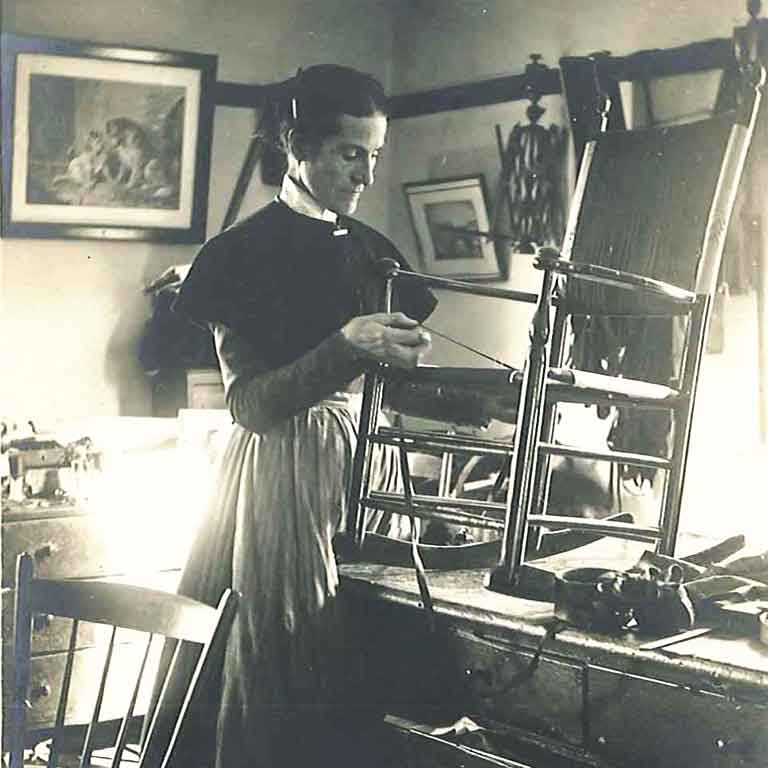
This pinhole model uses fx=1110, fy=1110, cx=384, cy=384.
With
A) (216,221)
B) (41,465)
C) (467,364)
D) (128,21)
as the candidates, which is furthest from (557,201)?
(41,465)

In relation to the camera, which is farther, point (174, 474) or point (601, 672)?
point (174, 474)

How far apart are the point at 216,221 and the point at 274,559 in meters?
0.59

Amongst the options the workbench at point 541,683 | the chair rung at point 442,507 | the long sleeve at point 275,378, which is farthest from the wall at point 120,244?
the workbench at point 541,683

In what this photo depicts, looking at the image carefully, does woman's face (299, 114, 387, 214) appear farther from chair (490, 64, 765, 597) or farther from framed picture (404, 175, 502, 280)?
chair (490, 64, 765, 597)

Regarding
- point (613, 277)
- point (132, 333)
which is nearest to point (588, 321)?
point (613, 277)

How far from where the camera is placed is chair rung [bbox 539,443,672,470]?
1.73 m

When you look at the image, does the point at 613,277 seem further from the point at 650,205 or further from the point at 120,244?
the point at 120,244

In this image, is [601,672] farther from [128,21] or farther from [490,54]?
[128,21]

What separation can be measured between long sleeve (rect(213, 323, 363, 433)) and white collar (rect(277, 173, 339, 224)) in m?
0.23

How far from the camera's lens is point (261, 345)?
1846 mm

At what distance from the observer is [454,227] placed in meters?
1.97

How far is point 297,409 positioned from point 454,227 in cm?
44

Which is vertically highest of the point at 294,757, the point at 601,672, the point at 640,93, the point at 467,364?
the point at 640,93

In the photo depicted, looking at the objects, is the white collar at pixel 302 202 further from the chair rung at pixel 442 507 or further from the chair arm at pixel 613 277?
the chair rung at pixel 442 507
